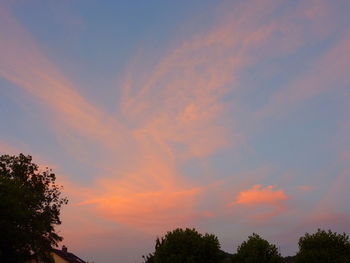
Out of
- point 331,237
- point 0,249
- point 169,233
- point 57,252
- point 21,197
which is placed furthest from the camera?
point 57,252

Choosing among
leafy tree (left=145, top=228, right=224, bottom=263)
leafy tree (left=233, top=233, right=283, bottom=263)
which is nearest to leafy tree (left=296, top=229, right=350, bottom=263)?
leafy tree (left=233, top=233, right=283, bottom=263)

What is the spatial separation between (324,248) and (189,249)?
18.5m

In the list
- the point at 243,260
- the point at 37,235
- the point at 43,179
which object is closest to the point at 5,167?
the point at 43,179

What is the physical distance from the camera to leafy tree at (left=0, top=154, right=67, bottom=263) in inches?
1975

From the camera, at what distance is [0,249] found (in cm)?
5153

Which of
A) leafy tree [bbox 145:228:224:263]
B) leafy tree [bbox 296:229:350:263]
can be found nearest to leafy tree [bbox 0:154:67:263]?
leafy tree [bbox 145:228:224:263]

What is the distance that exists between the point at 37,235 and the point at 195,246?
21.6m

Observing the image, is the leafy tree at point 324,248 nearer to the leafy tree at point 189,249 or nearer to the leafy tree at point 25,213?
the leafy tree at point 189,249

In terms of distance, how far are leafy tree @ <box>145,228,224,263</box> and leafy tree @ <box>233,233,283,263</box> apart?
9.55 feet

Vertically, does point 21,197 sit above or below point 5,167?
below

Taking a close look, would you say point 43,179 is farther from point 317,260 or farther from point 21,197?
point 317,260

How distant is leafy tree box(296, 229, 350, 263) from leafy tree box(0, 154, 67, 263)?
117ft

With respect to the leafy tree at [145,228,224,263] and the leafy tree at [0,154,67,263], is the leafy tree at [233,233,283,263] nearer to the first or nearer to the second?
the leafy tree at [145,228,224,263]

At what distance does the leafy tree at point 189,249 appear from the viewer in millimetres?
60500
